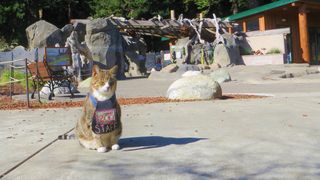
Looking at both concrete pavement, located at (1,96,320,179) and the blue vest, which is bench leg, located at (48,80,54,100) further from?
the blue vest

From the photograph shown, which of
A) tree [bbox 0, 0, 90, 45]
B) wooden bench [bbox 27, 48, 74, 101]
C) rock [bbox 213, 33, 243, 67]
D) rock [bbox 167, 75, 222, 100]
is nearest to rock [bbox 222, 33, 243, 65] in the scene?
rock [bbox 213, 33, 243, 67]

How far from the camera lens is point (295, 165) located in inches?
235

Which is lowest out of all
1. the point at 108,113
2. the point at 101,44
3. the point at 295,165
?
the point at 295,165

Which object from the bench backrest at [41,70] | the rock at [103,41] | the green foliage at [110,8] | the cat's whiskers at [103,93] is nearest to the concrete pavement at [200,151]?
the cat's whiskers at [103,93]

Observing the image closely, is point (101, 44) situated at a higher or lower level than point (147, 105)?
higher

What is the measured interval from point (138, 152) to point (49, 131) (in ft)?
9.52

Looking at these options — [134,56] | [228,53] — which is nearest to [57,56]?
[228,53]

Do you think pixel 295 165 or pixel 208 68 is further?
pixel 208 68

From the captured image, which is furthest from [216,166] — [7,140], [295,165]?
[7,140]

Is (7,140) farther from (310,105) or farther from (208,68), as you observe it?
(208,68)

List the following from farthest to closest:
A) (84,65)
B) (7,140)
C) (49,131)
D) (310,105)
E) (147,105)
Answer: (84,65) < (147,105) < (310,105) < (49,131) < (7,140)

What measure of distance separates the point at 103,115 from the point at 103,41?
26.8 m

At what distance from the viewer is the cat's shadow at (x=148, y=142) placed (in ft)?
24.0

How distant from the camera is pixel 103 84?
21.5ft
